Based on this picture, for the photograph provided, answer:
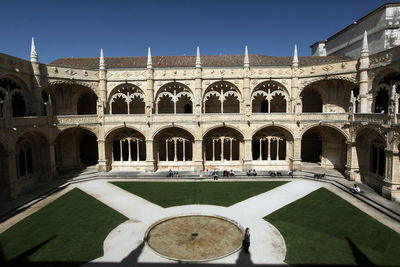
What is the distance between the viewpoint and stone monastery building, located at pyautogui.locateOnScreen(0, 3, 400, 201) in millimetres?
22844

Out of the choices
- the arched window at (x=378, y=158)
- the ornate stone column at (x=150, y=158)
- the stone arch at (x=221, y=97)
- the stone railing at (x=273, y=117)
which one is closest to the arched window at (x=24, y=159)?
the ornate stone column at (x=150, y=158)

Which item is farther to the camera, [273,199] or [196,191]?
[196,191]

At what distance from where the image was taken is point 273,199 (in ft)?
61.1

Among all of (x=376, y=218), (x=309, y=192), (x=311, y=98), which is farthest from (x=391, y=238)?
(x=311, y=98)

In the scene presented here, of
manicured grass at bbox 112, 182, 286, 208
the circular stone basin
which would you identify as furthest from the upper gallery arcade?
the circular stone basin

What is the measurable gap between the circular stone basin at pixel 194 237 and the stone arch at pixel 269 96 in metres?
16.9

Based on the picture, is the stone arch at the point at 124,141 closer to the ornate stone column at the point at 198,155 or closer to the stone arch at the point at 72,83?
the stone arch at the point at 72,83

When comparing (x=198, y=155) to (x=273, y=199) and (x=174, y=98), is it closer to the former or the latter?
(x=174, y=98)

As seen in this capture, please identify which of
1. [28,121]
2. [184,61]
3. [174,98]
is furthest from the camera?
[184,61]

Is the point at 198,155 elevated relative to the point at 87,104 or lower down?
lower down

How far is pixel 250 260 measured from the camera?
11008 mm

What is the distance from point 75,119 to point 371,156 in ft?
95.8

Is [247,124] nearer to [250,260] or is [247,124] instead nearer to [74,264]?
[250,260]

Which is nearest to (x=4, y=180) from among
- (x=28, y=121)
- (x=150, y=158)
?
(x=28, y=121)
